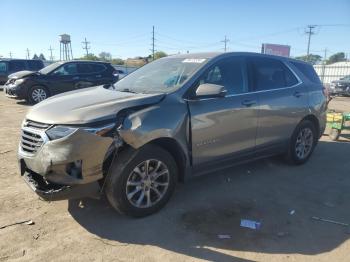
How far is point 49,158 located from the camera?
135 inches

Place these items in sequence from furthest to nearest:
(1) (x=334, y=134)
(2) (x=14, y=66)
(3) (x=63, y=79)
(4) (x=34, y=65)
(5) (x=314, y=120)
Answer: (4) (x=34, y=65)
(2) (x=14, y=66)
(3) (x=63, y=79)
(1) (x=334, y=134)
(5) (x=314, y=120)

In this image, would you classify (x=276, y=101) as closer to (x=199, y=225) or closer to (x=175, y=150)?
(x=175, y=150)

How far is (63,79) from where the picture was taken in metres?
13.8

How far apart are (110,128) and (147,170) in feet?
2.24

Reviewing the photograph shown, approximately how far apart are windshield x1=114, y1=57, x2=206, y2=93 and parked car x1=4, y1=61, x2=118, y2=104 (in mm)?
9246

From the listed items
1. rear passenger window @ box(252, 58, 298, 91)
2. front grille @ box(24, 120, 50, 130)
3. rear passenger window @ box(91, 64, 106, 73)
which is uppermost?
rear passenger window @ box(252, 58, 298, 91)

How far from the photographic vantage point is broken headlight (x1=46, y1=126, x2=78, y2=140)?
3.45m

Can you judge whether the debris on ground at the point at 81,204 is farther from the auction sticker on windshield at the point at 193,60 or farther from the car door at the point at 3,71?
the car door at the point at 3,71

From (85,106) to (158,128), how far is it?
32.0 inches

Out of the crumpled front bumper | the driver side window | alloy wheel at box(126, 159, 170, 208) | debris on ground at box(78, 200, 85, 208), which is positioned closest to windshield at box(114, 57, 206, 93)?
alloy wheel at box(126, 159, 170, 208)

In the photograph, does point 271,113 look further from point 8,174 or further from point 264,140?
point 8,174

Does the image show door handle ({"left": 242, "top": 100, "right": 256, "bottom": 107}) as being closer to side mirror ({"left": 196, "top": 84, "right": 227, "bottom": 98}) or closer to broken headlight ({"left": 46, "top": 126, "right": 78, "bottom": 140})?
side mirror ({"left": 196, "top": 84, "right": 227, "bottom": 98})

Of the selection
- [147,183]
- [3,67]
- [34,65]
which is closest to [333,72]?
[34,65]

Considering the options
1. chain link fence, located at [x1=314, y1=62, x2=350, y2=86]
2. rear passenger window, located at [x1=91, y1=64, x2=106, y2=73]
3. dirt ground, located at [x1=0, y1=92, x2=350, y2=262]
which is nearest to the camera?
dirt ground, located at [x1=0, y1=92, x2=350, y2=262]
